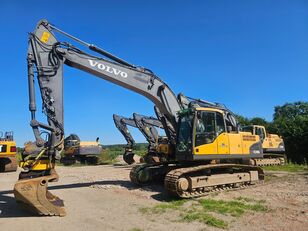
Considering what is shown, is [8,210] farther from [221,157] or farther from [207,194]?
[221,157]

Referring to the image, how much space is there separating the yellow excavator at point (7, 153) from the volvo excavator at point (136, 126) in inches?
407

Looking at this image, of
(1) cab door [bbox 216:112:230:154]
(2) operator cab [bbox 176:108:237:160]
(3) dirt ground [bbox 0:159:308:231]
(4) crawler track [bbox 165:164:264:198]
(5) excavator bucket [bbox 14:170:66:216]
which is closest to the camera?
(3) dirt ground [bbox 0:159:308:231]

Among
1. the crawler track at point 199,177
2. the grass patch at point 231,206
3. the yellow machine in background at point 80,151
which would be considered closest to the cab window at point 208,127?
the crawler track at point 199,177

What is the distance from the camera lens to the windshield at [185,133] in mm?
12016

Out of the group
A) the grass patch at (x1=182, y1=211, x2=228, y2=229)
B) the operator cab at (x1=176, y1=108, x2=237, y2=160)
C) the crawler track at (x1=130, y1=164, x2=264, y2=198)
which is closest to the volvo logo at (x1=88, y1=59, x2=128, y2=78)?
the operator cab at (x1=176, y1=108, x2=237, y2=160)

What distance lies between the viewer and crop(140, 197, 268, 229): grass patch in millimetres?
8362

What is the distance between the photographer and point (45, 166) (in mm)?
9430

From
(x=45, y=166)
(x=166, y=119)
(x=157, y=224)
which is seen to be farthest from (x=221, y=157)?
(x=45, y=166)

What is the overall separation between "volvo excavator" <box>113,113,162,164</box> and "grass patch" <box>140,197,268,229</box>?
54.7ft

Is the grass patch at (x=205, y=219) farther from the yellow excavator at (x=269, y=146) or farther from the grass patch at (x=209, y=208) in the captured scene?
the yellow excavator at (x=269, y=146)

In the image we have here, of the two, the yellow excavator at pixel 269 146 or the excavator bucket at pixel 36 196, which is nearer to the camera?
the excavator bucket at pixel 36 196

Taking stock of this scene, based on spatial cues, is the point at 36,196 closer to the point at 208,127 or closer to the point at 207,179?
the point at 207,179

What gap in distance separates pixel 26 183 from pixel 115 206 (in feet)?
8.49

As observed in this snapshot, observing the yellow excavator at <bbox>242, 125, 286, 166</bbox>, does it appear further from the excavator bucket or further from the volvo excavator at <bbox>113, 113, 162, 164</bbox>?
the excavator bucket
